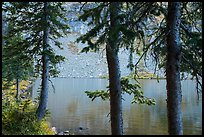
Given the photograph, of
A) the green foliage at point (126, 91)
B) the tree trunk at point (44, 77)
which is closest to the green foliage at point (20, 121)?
the tree trunk at point (44, 77)

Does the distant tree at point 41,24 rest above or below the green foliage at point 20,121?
above

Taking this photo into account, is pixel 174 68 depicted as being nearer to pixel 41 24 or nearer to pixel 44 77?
pixel 41 24

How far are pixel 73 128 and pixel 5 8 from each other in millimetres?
12544

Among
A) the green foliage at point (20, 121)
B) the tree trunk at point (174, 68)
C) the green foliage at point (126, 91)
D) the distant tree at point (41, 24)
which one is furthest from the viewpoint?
the distant tree at point (41, 24)

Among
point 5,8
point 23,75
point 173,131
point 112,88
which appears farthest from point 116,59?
point 23,75

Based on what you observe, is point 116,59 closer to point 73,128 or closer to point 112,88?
point 112,88

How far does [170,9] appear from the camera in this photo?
532cm

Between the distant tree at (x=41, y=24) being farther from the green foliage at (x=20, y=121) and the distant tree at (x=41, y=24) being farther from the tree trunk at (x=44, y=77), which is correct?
the green foliage at (x=20, y=121)

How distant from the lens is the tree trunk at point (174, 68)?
17.3 ft

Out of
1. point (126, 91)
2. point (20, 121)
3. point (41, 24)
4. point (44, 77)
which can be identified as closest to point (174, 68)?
point (126, 91)

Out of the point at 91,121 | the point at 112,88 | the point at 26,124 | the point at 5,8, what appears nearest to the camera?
the point at 112,88

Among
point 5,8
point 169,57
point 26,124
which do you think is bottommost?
point 26,124

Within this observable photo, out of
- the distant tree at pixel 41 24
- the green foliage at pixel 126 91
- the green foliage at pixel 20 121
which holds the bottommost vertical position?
the green foliage at pixel 20 121

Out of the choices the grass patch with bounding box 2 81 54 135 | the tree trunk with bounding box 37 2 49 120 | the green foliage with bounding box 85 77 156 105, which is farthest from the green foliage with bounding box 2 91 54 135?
the green foliage with bounding box 85 77 156 105
